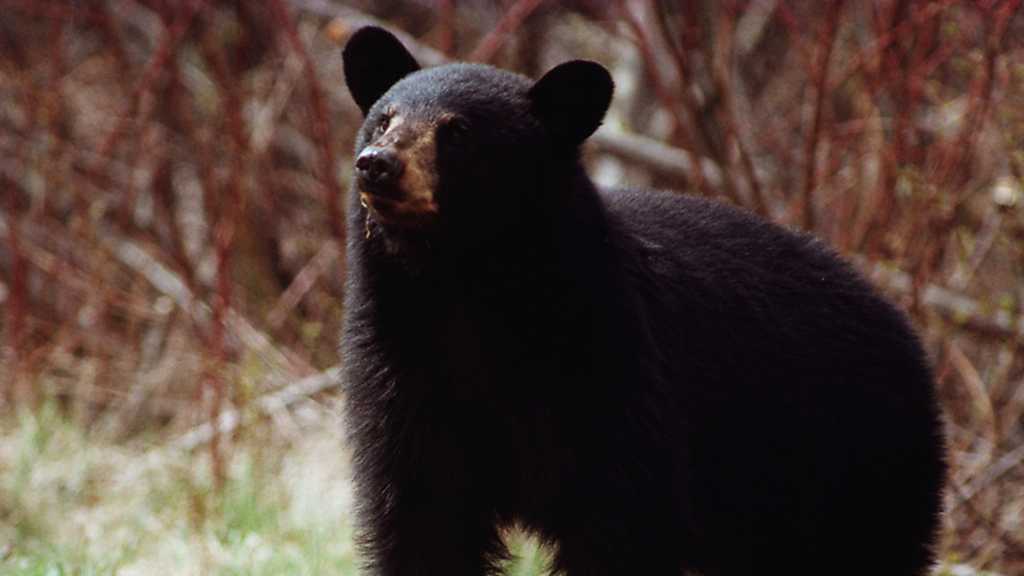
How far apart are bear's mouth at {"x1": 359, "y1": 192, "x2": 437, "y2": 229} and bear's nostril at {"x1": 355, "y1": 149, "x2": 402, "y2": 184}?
0.16 ft

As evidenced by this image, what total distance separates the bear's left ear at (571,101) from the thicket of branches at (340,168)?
2276 mm

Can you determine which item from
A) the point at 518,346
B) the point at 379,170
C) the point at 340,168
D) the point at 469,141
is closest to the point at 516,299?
the point at 518,346

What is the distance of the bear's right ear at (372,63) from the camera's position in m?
4.04

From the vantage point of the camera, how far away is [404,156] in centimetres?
360

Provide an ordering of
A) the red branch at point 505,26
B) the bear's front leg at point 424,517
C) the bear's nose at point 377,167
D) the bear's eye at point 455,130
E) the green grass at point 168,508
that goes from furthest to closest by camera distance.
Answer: the red branch at point 505,26 → the green grass at point 168,508 → the bear's front leg at point 424,517 → the bear's eye at point 455,130 → the bear's nose at point 377,167

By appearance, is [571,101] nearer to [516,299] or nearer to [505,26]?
[516,299]

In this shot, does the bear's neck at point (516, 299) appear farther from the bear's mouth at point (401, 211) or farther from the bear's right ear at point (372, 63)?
the bear's right ear at point (372, 63)

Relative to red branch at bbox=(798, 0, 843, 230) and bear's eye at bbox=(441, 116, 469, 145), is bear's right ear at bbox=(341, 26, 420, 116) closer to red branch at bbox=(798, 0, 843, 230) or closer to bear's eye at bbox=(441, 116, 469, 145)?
bear's eye at bbox=(441, 116, 469, 145)

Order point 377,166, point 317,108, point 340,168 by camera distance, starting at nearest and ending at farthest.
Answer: point 377,166 → point 317,108 → point 340,168

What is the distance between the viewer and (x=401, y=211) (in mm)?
3615

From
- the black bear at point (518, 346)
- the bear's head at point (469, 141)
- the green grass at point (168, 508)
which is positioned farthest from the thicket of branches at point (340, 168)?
the bear's head at point (469, 141)

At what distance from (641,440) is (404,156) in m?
0.94

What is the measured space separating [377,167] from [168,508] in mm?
3568

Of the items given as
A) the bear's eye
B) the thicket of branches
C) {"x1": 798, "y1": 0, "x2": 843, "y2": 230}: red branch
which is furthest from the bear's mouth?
{"x1": 798, "y1": 0, "x2": 843, "y2": 230}: red branch
